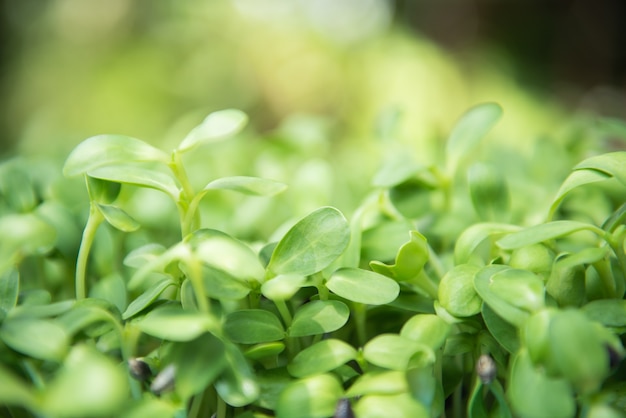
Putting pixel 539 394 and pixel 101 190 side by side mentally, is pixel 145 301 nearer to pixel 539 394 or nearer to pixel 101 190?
pixel 101 190

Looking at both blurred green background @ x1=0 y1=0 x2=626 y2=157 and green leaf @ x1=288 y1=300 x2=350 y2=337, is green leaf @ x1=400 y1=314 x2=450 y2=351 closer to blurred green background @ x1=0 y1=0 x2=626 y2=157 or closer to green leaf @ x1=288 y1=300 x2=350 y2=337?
green leaf @ x1=288 y1=300 x2=350 y2=337

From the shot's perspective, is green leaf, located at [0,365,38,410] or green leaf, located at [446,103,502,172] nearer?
green leaf, located at [0,365,38,410]

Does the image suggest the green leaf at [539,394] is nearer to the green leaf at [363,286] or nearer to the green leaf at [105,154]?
the green leaf at [363,286]

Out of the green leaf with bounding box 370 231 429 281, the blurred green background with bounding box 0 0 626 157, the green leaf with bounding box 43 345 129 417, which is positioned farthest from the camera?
the blurred green background with bounding box 0 0 626 157

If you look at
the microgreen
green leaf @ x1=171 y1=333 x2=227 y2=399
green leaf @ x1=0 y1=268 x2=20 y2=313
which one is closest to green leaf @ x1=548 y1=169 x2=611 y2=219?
the microgreen

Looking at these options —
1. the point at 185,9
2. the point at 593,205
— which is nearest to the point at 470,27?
the point at 185,9

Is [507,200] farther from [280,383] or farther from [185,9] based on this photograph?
[185,9]

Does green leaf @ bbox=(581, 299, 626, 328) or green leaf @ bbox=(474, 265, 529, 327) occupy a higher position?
green leaf @ bbox=(474, 265, 529, 327)
